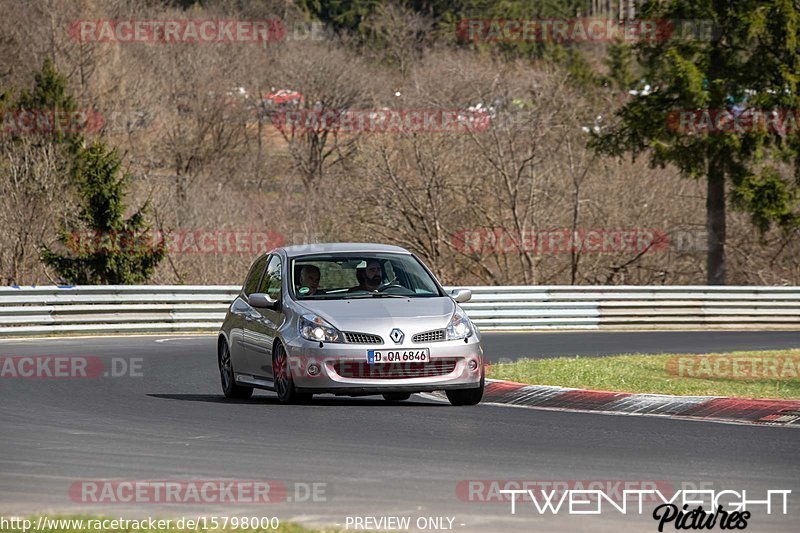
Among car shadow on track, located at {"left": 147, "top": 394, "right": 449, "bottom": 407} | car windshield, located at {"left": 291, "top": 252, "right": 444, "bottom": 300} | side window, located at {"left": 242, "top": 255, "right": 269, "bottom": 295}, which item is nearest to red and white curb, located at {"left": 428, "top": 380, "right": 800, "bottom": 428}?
car shadow on track, located at {"left": 147, "top": 394, "right": 449, "bottom": 407}

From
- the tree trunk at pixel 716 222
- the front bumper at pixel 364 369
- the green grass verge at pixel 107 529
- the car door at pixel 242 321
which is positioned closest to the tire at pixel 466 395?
the front bumper at pixel 364 369

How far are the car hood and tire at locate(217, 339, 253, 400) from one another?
1645 millimetres

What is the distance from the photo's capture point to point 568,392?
15109mm

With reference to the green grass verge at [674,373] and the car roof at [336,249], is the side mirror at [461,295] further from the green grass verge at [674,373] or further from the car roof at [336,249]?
the green grass verge at [674,373]

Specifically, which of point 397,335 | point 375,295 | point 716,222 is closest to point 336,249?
point 375,295

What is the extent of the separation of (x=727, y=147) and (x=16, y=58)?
37906 mm

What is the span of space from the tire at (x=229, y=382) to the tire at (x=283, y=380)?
3.44 ft

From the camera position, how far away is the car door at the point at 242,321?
15109 millimetres

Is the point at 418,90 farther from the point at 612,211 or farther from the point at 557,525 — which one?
the point at 557,525

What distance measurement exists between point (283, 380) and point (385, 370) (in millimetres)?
1145

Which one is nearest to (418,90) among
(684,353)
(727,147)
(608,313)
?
Answer: (727,147)

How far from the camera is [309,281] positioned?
48.0ft

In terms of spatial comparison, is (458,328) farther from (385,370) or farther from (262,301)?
(262,301)

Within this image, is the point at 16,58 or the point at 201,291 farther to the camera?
the point at 16,58
